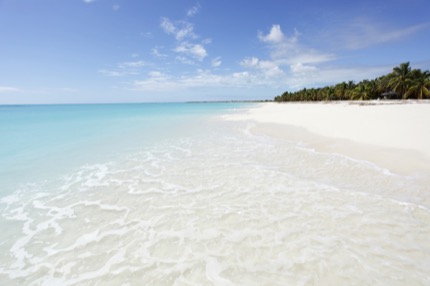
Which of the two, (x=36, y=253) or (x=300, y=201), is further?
(x=300, y=201)

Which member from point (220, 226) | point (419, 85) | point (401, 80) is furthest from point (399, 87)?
point (220, 226)

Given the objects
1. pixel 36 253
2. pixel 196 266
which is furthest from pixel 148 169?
pixel 196 266

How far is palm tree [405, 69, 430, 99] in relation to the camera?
→ 1722 inches

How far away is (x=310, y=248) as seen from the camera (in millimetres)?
3756

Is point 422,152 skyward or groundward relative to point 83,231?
skyward

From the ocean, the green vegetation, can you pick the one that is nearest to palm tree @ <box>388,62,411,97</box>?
the green vegetation

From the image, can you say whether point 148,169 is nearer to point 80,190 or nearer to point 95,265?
point 80,190

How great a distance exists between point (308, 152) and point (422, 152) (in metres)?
4.24

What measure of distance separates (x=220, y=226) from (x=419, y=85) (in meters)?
61.5

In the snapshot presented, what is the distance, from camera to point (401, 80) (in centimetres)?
4897

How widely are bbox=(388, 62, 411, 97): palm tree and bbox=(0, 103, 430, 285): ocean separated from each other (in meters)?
57.4

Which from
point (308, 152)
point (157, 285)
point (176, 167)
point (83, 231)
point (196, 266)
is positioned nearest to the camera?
point (157, 285)

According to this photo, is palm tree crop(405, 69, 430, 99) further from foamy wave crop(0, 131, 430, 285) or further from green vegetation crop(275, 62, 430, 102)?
foamy wave crop(0, 131, 430, 285)

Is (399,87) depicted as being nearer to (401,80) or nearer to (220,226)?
(401,80)
